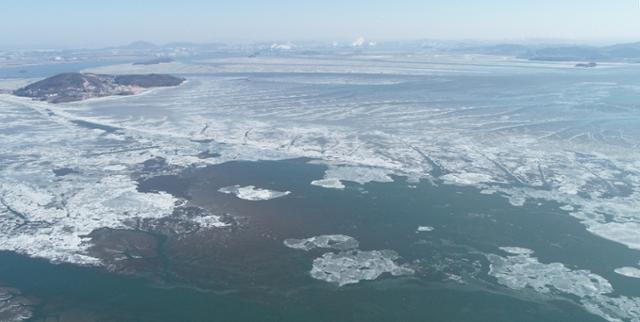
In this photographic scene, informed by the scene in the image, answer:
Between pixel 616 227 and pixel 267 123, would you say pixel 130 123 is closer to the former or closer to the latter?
pixel 267 123

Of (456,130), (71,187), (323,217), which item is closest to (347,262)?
(323,217)

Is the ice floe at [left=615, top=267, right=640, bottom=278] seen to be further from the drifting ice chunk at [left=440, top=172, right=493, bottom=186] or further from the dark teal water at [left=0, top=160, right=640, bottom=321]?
the drifting ice chunk at [left=440, top=172, right=493, bottom=186]

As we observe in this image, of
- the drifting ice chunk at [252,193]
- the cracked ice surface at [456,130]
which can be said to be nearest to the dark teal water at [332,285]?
the drifting ice chunk at [252,193]

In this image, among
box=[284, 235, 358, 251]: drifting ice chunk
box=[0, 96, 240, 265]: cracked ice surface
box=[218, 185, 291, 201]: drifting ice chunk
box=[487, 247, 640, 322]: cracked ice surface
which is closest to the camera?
box=[487, 247, 640, 322]: cracked ice surface

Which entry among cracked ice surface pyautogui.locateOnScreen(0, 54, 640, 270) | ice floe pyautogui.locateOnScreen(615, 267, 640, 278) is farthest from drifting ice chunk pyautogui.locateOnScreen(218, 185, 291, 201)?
ice floe pyautogui.locateOnScreen(615, 267, 640, 278)

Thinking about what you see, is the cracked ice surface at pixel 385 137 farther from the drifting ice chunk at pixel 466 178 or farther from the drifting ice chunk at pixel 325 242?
the drifting ice chunk at pixel 325 242

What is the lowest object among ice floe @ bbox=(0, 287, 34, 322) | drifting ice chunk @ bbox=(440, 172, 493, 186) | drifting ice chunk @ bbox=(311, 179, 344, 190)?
ice floe @ bbox=(0, 287, 34, 322)

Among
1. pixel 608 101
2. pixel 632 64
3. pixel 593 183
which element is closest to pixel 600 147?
pixel 593 183
